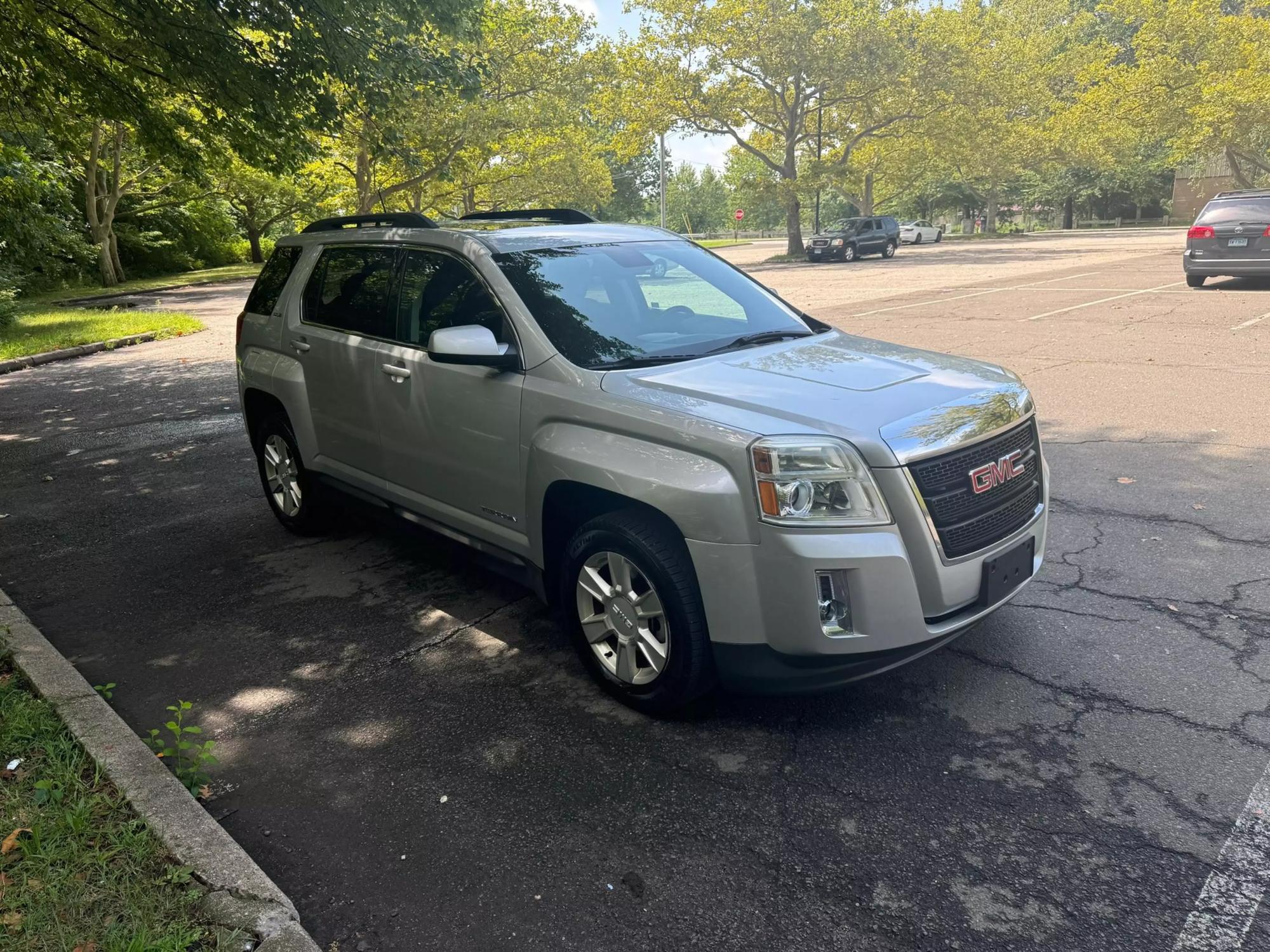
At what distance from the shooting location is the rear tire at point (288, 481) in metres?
5.57

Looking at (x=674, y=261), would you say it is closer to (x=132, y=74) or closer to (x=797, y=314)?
(x=797, y=314)

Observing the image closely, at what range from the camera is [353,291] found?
5.01 m

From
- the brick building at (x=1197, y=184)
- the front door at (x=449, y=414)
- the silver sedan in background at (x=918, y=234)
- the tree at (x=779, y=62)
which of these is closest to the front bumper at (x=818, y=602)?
the front door at (x=449, y=414)

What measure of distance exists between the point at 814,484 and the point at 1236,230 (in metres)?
16.5

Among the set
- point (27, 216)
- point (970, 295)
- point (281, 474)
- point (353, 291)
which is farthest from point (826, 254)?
point (353, 291)

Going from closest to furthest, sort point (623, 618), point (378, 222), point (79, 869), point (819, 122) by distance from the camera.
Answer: point (79, 869) → point (623, 618) → point (378, 222) → point (819, 122)

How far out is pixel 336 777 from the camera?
3332mm

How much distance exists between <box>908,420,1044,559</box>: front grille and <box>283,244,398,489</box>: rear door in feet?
9.27

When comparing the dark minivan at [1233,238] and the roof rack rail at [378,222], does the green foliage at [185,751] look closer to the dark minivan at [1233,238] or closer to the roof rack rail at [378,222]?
the roof rack rail at [378,222]

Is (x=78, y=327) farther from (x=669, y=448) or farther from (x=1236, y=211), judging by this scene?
(x=1236, y=211)

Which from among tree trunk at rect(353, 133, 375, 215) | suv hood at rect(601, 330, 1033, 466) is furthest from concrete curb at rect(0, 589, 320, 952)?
tree trunk at rect(353, 133, 375, 215)

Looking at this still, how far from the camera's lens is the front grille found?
318 centimetres

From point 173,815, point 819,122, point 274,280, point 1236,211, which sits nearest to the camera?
point 173,815

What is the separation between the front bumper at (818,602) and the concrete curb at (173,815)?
5.18 ft
